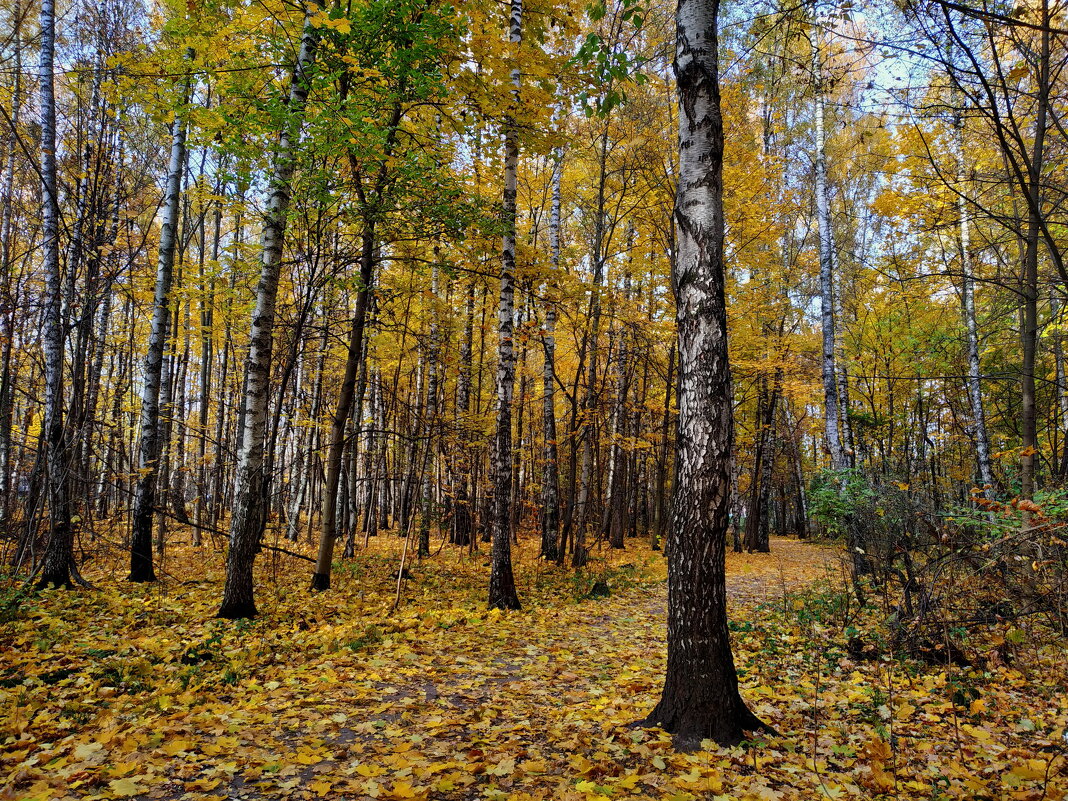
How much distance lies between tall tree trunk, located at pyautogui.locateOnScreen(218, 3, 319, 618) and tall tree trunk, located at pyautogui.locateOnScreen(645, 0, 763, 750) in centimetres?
471

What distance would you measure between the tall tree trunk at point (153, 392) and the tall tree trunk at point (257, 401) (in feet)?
8.13

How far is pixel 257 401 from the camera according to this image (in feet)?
20.4

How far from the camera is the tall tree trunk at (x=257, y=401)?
6176mm

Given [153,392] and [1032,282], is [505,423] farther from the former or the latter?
[1032,282]

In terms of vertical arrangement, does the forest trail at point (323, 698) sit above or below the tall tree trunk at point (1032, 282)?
below

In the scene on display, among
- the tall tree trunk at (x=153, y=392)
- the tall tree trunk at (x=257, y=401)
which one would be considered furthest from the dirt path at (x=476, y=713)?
the tall tree trunk at (x=153, y=392)

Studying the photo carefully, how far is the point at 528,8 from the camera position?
850cm

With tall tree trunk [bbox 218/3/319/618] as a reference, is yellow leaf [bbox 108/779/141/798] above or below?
below

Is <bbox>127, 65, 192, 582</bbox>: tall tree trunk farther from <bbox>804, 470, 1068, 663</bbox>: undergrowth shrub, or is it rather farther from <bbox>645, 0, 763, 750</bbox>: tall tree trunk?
<bbox>804, 470, 1068, 663</bbox>: undergrowth shrub

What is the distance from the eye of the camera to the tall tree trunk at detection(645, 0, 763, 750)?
330cm

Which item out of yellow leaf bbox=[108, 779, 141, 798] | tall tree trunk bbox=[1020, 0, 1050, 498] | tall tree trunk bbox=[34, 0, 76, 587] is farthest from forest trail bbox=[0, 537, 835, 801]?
tall tree trunk bbox=[1020, 0, 1050, 498]

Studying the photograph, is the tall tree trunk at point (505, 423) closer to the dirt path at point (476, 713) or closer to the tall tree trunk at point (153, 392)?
the dirt path at point (476, 713)

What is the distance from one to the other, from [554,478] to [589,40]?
9.69 metres

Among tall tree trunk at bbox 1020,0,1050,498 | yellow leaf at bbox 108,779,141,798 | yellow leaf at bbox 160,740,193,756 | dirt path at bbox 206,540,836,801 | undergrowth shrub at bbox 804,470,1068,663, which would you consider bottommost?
dirt path at bbox 206,540,836,801
